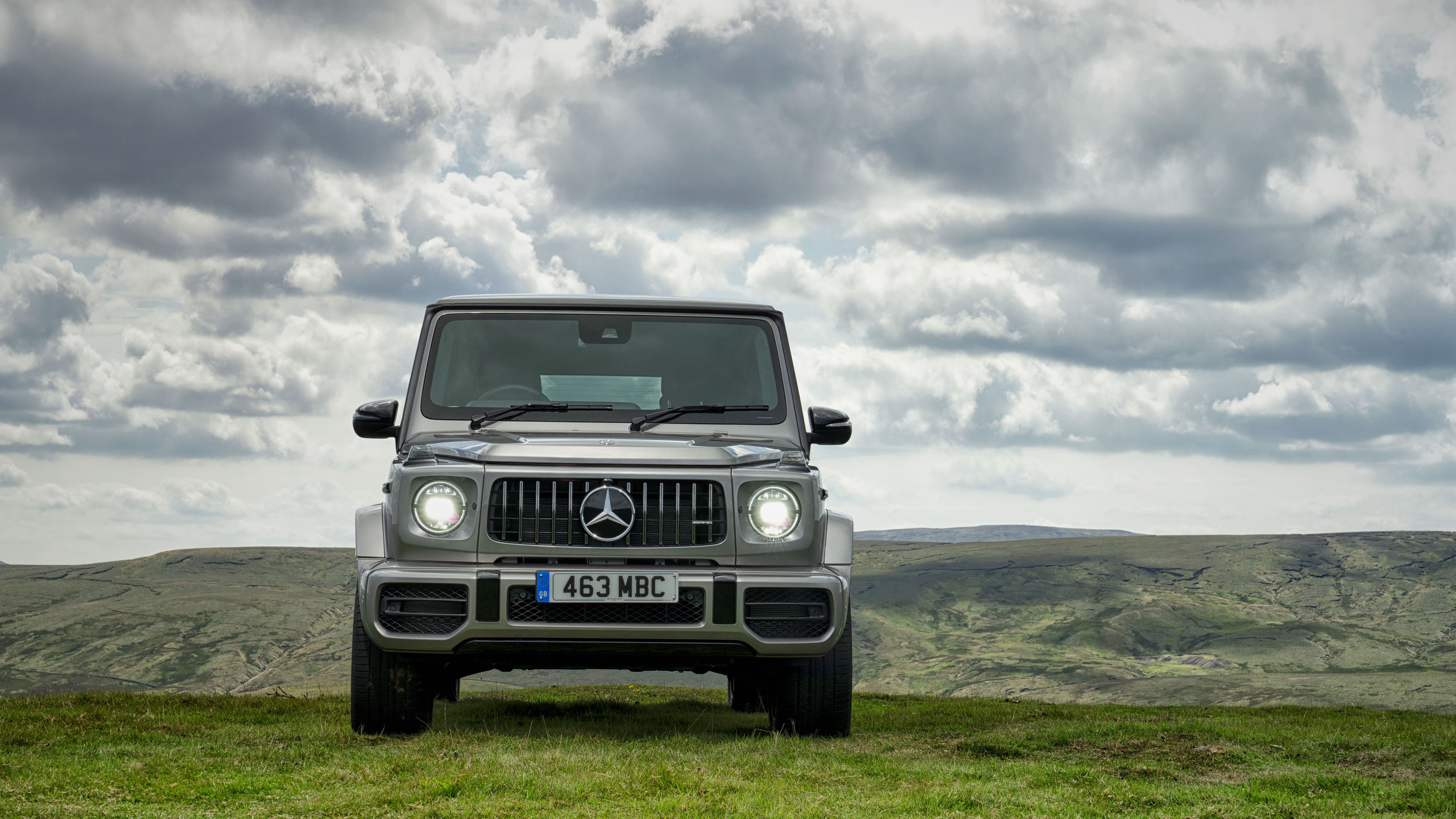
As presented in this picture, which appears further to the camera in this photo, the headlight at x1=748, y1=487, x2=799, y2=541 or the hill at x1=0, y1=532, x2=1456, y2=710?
the hill at x1=0, y1=532, x2=1456, y2=710

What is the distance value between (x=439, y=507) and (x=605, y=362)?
175 cm

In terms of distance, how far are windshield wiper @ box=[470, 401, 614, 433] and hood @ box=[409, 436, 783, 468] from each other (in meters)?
0.32

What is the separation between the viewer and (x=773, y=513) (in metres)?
7.20

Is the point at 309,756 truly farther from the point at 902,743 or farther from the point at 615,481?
the point at 902,743

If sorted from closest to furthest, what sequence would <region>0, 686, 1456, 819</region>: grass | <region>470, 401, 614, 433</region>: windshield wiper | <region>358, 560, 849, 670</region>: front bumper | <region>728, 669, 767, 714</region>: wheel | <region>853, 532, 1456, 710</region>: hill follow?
<region>0, 686, 1456, 819</region>: grass, <region>358, 560, 849, 670</region>: front bumper, <region>470, 401, 614, 433</region>: windshield wiper, <region>728, 669, 767, 714</region>: wheel, <region>853, 532, 1456, 710</region>: hill

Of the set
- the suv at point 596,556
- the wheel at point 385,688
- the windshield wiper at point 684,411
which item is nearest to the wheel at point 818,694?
the suv at point 596,556

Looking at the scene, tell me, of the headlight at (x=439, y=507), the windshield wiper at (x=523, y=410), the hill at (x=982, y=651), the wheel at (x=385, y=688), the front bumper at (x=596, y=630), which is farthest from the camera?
the hill at (x=982, y=651)

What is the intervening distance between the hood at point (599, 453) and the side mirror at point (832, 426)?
64cm

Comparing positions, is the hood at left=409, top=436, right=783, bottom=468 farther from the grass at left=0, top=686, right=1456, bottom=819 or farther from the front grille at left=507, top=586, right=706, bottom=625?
the grass at left=0, top=686, right=1456, bottom=819

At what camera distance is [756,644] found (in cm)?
706

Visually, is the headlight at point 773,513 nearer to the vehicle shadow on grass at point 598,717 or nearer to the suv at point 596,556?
the suv at point 596,556

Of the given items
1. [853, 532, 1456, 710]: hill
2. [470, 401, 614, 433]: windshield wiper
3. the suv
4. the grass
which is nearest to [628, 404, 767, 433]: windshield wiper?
the suv

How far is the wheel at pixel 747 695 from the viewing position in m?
10.3

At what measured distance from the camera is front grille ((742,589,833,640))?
708 cm
